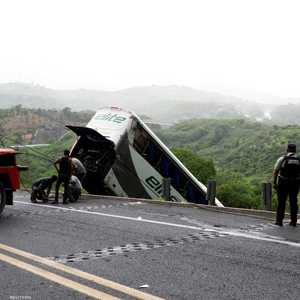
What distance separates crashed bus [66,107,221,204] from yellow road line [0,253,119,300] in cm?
1041

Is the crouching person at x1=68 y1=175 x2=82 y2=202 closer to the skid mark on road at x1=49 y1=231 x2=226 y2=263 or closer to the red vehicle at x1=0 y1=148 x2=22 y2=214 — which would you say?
the red vehicle at x1=0 y1=148 x2=22 y2=214

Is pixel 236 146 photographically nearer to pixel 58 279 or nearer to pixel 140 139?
pixel 140 139

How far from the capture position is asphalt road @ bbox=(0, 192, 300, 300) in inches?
184

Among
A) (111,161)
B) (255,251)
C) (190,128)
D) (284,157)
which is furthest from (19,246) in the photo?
(190,128)

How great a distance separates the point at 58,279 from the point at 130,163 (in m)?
11.7

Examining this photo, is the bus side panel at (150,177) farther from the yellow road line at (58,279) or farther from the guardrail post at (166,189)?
the yellow road line at (58,279)

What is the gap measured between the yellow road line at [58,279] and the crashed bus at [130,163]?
1041cm

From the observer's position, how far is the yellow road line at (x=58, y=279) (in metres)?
4.50

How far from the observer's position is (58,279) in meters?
5.05

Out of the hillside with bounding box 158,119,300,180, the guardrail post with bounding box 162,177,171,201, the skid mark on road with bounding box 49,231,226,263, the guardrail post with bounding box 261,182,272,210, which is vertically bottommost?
the hillside with bounding box 158,119,300,180

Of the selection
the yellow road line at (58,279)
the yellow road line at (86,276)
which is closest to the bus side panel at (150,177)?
the yellow road line at (86,276)

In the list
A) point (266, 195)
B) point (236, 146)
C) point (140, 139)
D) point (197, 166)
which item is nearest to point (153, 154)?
point (140, 139)

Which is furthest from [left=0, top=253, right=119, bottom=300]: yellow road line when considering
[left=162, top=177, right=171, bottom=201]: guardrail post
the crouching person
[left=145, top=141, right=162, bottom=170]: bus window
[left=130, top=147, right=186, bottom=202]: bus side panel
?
[left=145, top=141, right=162, bottom=170]: bus window

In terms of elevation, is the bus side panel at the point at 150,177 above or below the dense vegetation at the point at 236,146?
above
